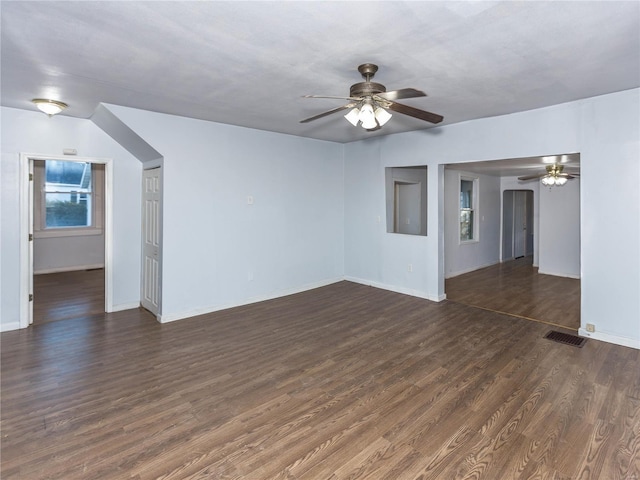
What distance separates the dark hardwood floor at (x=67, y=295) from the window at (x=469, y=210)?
6.95 m

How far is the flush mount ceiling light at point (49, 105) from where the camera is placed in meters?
3.65

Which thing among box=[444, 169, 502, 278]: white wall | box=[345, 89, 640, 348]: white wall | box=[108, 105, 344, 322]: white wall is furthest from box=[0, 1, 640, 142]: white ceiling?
box=[444, 169, 502, 278]: white wall

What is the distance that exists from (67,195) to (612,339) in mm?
9515

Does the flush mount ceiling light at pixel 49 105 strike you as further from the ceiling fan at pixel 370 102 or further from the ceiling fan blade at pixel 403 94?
the ceiling fan blade at pixel 403 94

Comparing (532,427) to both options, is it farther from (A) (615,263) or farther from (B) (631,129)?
(B) (631,129)

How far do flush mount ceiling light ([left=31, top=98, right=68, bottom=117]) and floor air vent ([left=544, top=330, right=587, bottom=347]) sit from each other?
19.2 feet

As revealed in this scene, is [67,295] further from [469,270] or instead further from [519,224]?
[519,224]

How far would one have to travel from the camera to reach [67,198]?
758 centimetres

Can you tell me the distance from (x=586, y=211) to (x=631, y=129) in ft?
2.84

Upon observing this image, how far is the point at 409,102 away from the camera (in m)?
3.83

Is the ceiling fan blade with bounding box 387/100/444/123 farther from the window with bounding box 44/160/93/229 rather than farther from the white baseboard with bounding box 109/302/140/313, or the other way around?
the window with bounding box 44/160/93/229

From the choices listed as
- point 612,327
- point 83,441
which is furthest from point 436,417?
point 612,327

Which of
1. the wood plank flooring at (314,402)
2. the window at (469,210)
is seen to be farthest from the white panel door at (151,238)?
the window at (469,210)

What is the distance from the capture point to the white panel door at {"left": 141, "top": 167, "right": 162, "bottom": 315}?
4492 mm
